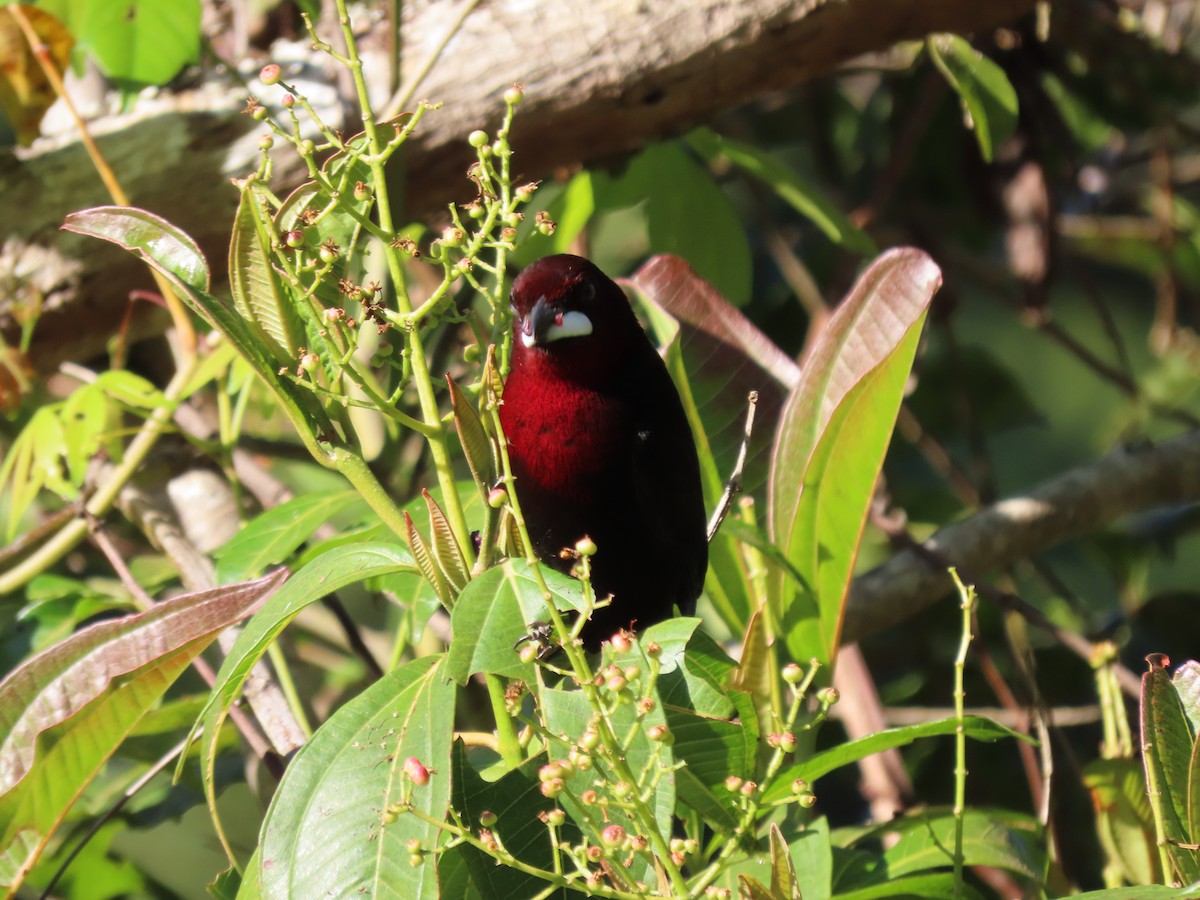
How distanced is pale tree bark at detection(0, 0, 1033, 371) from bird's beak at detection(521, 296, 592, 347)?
0.63 meters

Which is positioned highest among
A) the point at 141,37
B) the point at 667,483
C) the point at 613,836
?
the point at 141,37

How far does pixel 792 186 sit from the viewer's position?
227cm

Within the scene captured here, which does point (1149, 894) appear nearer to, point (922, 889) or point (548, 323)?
point (922, 889)

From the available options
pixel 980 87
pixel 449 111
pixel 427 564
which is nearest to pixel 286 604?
pixel 427 564

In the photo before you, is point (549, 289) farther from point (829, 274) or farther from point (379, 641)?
point (829, 274)

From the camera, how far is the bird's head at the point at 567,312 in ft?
5.46

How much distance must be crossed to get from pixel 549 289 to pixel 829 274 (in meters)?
1.91

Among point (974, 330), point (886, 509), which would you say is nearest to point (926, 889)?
point (886, 509)

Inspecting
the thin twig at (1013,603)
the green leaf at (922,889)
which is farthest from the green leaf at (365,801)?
the thin twig at (1013,603)

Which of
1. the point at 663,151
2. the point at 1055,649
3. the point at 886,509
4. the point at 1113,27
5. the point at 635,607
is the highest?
the point at 663,151

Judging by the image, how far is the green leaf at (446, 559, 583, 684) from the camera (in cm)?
→ 106

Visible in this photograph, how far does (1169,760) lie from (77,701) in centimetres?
107

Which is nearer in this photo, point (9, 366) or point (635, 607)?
point (635, 607)

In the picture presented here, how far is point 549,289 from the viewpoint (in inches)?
65.9
